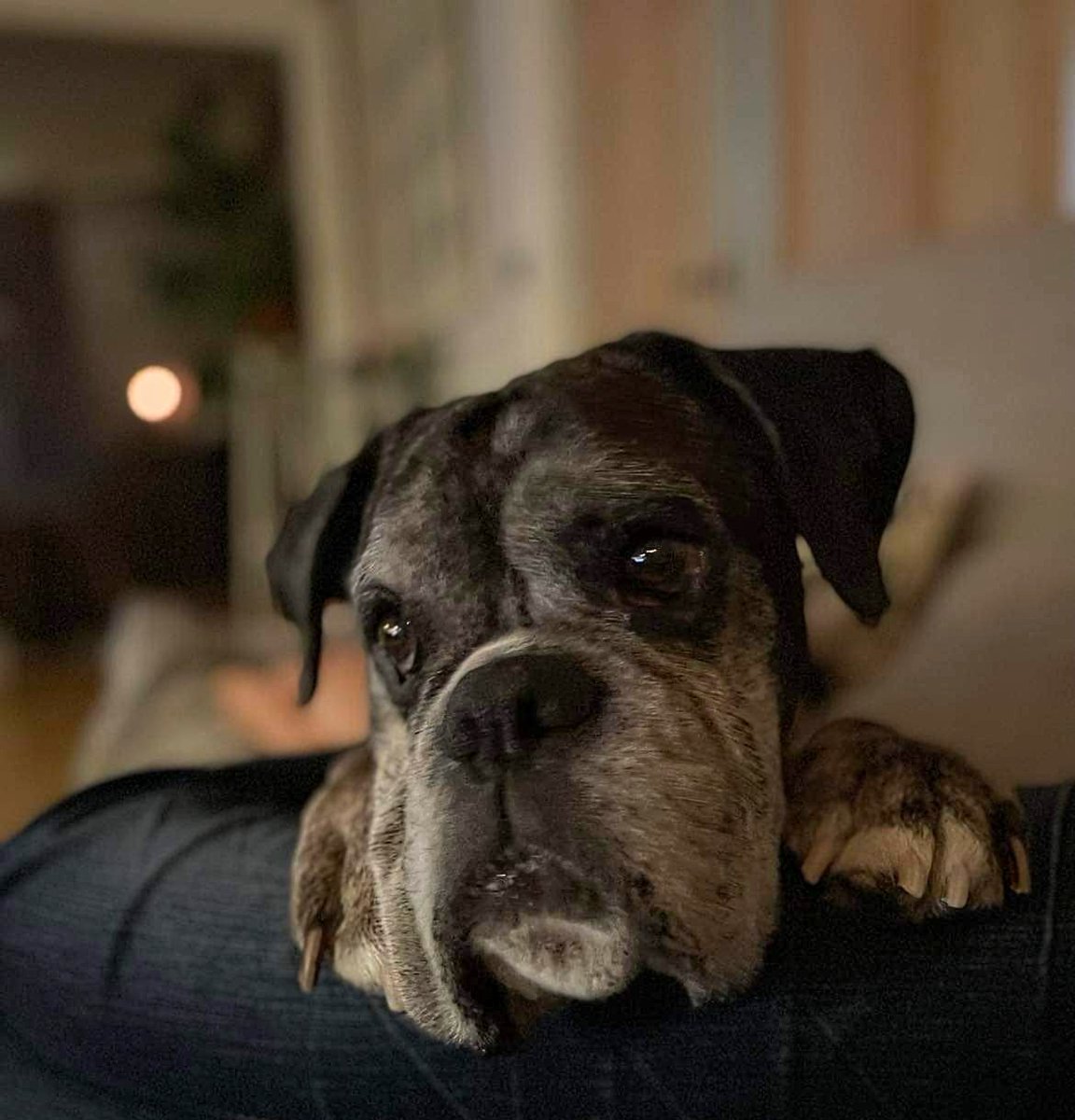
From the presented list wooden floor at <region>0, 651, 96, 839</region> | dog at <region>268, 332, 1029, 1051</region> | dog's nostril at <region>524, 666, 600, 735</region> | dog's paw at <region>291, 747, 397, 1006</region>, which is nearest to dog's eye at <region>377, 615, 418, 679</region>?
dog at <region>268, 332, 1029, 1051</region>

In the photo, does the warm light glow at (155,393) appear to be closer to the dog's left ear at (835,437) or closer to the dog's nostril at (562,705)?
the dog's left ear at (835,437)

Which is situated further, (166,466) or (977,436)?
(166,466)

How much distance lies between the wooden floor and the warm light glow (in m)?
1.89

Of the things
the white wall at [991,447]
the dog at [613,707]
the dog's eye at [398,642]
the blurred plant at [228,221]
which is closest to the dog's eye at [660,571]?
the dog at [613,707]

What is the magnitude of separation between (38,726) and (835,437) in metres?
5.55

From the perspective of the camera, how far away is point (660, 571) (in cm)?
95

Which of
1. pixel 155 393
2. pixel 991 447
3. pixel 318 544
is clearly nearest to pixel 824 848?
pixel 318 544

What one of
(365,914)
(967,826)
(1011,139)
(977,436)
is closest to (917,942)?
(967,826)

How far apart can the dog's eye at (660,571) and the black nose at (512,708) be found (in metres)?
0.14

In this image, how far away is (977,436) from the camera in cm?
226

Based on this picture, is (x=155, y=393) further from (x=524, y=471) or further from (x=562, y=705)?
(x=562, y=705)

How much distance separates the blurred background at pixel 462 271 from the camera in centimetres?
215

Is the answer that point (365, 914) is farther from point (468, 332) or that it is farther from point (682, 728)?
point (468, 332)

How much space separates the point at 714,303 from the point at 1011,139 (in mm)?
1476
